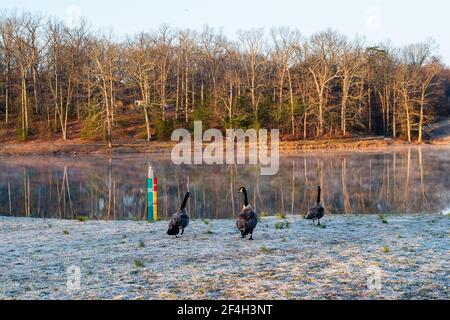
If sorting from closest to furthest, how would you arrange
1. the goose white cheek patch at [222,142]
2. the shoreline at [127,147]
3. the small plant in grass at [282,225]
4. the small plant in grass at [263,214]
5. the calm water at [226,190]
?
the small plant in grass at [282,225], the small plant in grass at [263,214], the calm water at [226,190], the goose white cheek patch at [222,142], the shoreline at [127,147]

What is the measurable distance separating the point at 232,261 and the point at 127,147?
148ft

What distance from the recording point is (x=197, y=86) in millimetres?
72312

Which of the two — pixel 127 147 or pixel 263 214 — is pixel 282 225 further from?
pixel 127 147

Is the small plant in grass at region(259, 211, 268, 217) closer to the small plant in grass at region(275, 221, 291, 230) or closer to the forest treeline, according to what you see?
the small plant in grass at region(275, 221, 291, 230)

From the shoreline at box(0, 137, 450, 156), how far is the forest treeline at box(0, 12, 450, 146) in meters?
2.31

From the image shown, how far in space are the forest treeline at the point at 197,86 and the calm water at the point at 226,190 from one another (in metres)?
25.3

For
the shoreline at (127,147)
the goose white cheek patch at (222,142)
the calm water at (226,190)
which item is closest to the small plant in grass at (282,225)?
the calm water at (226,190)

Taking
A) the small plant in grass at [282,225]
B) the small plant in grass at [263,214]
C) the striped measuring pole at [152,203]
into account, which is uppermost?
the striped measuring pole at [152,203]

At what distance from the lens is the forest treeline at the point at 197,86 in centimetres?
5778

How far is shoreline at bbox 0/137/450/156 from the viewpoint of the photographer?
51.3m

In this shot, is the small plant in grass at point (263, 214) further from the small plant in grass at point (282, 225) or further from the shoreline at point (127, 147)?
the shoreline at point (127, 147)

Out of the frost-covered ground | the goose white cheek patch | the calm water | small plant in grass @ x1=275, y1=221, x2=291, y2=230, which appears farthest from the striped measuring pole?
the goose white cheek patch

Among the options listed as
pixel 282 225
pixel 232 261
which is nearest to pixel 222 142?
pixel 282 225
